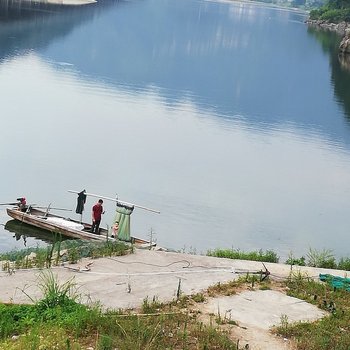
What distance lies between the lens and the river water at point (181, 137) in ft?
71.5

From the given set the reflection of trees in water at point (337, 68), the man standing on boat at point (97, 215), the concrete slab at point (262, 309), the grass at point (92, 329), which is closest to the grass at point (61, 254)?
the grass at point (92, 329)

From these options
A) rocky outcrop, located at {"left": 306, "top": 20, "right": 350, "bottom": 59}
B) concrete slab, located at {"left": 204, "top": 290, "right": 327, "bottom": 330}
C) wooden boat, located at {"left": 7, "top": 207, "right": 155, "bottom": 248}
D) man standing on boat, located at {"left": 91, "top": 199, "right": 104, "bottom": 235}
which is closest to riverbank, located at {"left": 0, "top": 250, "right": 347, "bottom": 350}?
concrete slab, located at {"left": 204, "top": 290, "right": 327, "bottom": 330}

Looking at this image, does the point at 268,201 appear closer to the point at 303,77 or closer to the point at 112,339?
the point at 112,339

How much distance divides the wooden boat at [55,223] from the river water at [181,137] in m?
0.45

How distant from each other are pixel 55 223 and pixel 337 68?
5598 cm

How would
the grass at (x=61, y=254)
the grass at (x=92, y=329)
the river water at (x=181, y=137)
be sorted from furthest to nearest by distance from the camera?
the river water at (x=181, y=137) < the grass at (x=61, y=254) < the grass at (x=92, y=329)

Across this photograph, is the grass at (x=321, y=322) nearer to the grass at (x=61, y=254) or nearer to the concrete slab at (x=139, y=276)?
the concrete slab at (x=139, y=276)

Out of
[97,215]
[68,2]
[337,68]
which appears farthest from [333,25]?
[97,215]

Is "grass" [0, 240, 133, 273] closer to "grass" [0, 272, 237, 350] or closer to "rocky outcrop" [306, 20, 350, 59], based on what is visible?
"grass" [0, 272, 237, 350]

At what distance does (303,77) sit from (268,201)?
43.5 metres

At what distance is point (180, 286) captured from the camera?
10672 mm

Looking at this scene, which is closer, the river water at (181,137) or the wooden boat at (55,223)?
the wooden boat at (55,223)

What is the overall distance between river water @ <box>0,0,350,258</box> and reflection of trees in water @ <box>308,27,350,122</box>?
1.14 feet

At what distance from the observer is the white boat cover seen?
1798 centimetres
